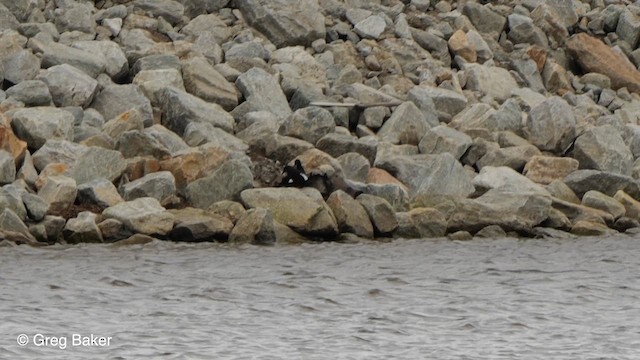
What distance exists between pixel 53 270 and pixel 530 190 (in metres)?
11.5

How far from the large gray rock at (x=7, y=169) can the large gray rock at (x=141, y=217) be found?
2139 mm

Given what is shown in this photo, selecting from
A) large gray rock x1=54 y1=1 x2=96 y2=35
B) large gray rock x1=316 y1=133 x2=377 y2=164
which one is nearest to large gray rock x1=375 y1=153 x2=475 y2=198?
large gray rock x1=316 y1=133 x2=377 y2=164

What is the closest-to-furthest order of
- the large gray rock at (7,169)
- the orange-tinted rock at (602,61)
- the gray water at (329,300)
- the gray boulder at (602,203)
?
1. the gray water at (329,300)
2. the large gray rock at (7,169)
3. the gray boulder at (602,203)
4. the orange-tinted rock at (602,61)

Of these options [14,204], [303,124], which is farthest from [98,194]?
[303,124]

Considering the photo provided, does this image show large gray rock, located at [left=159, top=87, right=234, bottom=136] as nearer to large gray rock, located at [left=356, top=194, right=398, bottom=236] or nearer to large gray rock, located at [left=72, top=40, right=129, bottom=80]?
large gray rock, located at [left=72, top=40, right=129, bottom=80]

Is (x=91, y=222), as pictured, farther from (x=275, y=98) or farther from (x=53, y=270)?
(x=275, y=98)

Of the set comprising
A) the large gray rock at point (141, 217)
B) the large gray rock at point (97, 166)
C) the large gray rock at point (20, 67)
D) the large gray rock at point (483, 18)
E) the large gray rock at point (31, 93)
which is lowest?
the large gray rock at point (141, 217)

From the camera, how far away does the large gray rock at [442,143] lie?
111 feet

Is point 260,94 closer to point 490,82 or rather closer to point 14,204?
point 490,82

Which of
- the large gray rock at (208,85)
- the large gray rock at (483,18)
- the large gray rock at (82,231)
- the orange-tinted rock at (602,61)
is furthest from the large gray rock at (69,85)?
the orange-tinted rock at (602,61)

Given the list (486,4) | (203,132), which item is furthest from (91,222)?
(486,4)

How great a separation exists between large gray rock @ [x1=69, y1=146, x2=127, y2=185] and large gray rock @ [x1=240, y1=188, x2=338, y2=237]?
98.0 inches

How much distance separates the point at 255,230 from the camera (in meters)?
28.1

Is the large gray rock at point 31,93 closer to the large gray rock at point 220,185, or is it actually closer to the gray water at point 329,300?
the large gray rock at point 220,185
